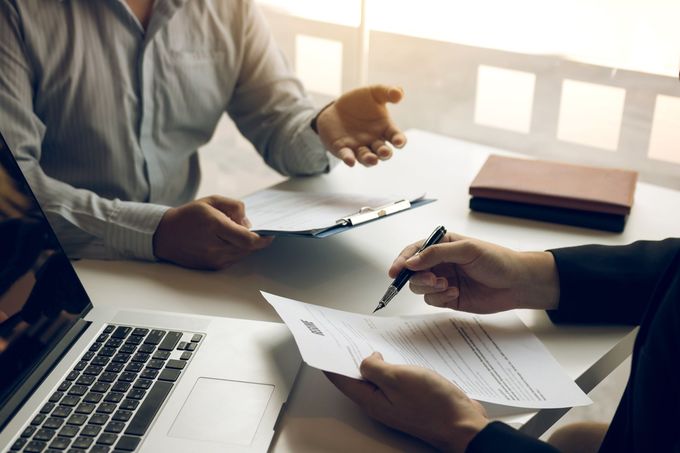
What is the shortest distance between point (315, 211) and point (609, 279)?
0.46 m

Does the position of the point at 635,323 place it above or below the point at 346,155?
below

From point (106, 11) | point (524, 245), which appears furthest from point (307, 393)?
point (106, 11)

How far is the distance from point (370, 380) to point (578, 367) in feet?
0.93

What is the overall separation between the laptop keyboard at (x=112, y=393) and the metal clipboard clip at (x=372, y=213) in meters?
0.31

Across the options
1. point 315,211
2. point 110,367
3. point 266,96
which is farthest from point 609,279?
point 266,96

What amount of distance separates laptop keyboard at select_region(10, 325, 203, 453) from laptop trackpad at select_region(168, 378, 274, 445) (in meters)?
0.03

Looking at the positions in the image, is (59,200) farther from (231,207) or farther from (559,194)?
(559,194)

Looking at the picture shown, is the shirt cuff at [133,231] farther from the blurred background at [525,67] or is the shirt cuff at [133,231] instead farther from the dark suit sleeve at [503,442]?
the blurred background at [525,67]

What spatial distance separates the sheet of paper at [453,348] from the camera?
832 mm

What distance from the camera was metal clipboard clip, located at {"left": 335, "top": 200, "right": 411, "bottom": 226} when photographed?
3.64 ft

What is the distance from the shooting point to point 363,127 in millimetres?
1417

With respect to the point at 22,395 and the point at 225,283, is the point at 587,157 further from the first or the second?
the point at 22,395

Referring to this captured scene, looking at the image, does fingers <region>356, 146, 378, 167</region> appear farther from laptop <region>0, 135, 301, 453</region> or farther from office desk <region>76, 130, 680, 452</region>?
laptop <region>0, 135, 301, 453</region>

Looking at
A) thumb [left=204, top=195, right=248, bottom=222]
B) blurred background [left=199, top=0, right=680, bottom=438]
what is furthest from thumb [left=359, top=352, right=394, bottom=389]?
blurred background [left=199, top=0, right=680, bottom=438]
